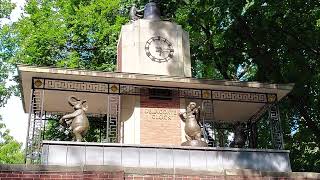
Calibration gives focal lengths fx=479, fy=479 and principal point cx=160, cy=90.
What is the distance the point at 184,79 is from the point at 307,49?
7676 millimetres

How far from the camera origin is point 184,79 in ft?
44.8

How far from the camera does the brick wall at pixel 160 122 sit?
1362 centimetres

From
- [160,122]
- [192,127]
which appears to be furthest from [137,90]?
[192,127]

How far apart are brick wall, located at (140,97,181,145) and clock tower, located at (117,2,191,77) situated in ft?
3.48

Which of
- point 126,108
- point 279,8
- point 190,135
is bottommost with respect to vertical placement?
point 190,135

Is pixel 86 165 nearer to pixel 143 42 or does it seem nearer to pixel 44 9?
pixel 143 42

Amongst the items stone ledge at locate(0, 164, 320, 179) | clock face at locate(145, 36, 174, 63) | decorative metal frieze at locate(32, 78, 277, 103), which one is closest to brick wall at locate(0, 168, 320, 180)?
stone ledge at locate(0, 164, 320, 179)

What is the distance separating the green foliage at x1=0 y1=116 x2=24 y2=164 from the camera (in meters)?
30.4

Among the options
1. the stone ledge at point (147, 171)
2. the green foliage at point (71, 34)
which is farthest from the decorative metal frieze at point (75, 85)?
the green foliage at point (71, 34)

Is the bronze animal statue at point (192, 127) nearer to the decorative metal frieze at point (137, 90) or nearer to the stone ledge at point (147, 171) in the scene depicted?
the decorative metal frieze at point (137, 90)

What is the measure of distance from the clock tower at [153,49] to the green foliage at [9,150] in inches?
695

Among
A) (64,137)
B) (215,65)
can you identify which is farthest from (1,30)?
(215,65)

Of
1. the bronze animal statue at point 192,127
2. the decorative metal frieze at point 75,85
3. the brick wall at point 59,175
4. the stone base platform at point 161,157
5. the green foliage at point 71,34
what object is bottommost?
the brick wall at point 59,175

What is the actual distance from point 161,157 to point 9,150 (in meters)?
22.0
